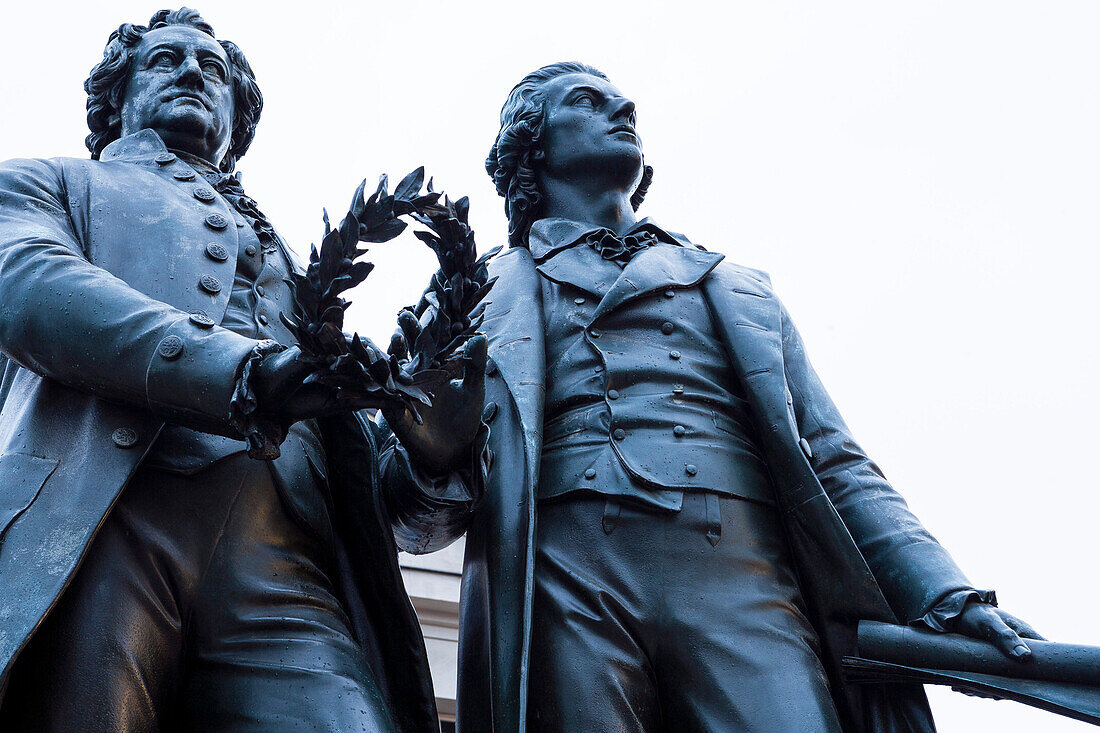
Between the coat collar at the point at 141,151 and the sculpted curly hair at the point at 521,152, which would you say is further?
the sculpted curly hair at the point at 521,152

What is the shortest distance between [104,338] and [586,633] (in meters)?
1.89

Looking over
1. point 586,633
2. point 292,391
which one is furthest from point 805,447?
point 292,391

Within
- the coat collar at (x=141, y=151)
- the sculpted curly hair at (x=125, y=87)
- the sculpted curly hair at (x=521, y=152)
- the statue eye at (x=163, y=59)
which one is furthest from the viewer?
the sculpted curly hair at (x=521, y=152)

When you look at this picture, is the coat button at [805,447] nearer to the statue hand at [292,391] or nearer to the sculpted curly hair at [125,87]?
the statue hand at [292,391]

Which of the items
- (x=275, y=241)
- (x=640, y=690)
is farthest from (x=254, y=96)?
(x=640, y=690)

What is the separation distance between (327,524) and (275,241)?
51.0 inches

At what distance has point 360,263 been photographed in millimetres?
5234

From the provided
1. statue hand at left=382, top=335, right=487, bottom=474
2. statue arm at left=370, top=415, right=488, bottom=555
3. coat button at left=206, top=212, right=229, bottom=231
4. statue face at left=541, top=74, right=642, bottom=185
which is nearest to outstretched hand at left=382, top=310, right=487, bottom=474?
statue hand at left=382, top=335, right=487, bottom=474

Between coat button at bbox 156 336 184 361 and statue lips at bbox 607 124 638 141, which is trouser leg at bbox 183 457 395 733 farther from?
statue lips at bbox 607 124 638 141

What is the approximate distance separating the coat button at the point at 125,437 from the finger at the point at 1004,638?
292cm

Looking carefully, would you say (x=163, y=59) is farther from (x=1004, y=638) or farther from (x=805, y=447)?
(x=1004, y=638)

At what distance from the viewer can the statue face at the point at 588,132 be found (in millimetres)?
7578

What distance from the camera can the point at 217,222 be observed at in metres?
6.25

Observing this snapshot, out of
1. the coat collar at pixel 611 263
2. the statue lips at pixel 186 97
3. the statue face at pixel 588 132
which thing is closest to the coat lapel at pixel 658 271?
the coat collar at pixel 611 263
